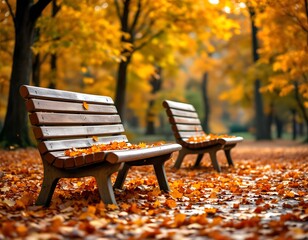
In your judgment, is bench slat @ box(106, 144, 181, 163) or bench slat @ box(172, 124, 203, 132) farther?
bench slat @ box(172, 124, 203, 132)

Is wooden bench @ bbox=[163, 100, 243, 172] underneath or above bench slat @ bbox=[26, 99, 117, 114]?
underneath

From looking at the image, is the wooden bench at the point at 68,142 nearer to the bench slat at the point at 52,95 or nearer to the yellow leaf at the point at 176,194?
the bench slat at the point at 52,95

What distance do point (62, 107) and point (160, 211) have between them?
4.94 ft

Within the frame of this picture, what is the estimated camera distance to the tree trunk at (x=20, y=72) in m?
9.56

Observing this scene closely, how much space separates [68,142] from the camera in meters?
4.53

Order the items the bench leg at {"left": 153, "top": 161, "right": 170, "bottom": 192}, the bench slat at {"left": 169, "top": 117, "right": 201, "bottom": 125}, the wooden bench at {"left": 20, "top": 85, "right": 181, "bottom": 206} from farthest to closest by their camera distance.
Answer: the bench slat at {"left": 169, "top": 117, "right": 201, "bottom": 125} → the bench leg at {"left": 153, "top": 161, "right": 170, "bottom": 192} → the wooden bench at {"left": 20, "top": 85, "right": 181, "bottom": 206}

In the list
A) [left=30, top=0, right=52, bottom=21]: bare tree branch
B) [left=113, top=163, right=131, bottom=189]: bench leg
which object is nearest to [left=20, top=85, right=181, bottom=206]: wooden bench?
[left=113, top=163, right=131, bottom=189]: bench leg

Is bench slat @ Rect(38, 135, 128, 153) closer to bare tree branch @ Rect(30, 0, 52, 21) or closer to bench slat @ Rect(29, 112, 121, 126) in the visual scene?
bench slat @ Rect(29, 112, 121, 126)

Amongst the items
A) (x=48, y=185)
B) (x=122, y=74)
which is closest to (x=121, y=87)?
(x=122, y=74)

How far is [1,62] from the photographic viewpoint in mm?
14000

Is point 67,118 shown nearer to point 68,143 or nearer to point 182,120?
point 68,143

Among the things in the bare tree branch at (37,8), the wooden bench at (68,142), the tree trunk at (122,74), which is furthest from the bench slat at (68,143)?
the tree trunk at (122,74)

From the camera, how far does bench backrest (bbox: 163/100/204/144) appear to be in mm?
7629

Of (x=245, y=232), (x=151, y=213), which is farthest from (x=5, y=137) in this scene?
(x=245, y=232)
